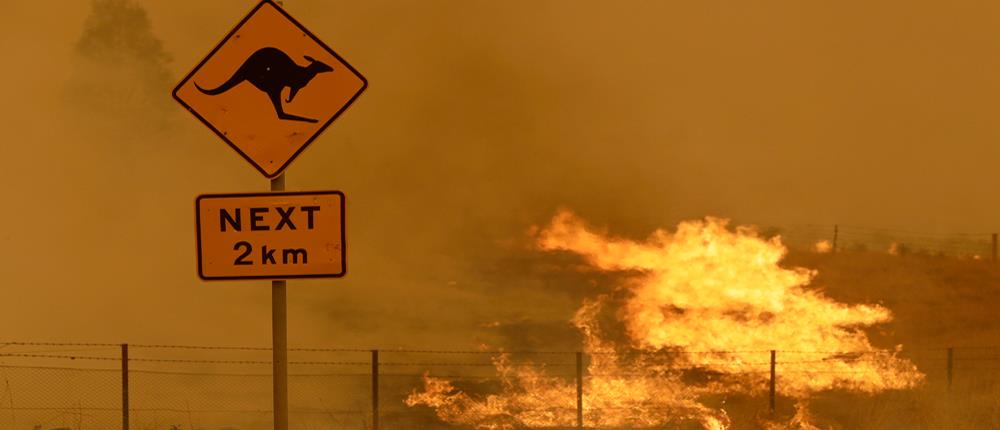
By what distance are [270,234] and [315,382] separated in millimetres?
11218

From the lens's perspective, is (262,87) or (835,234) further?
(835,234)

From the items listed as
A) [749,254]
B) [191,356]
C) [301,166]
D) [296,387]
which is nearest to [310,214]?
[296,387]

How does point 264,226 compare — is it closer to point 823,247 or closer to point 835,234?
point 835,234

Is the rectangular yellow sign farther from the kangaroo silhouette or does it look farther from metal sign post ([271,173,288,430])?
the kangaroo silhouette

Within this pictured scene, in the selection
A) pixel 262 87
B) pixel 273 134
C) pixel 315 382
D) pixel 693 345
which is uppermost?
pixel 262 87

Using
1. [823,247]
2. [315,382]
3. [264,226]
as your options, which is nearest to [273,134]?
[264,226]

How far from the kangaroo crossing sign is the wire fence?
6905mm

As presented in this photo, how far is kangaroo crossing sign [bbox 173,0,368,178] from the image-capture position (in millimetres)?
5785

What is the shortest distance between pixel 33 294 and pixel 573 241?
37.5ft

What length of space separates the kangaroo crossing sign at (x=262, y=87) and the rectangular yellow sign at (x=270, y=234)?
29cm

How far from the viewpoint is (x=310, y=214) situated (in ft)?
18.5

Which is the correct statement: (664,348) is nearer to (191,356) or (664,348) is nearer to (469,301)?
(469,301)

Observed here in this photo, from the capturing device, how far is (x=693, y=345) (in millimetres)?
15898

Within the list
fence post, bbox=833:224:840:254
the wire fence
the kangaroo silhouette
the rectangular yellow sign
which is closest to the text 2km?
the rectangular yellow sign
